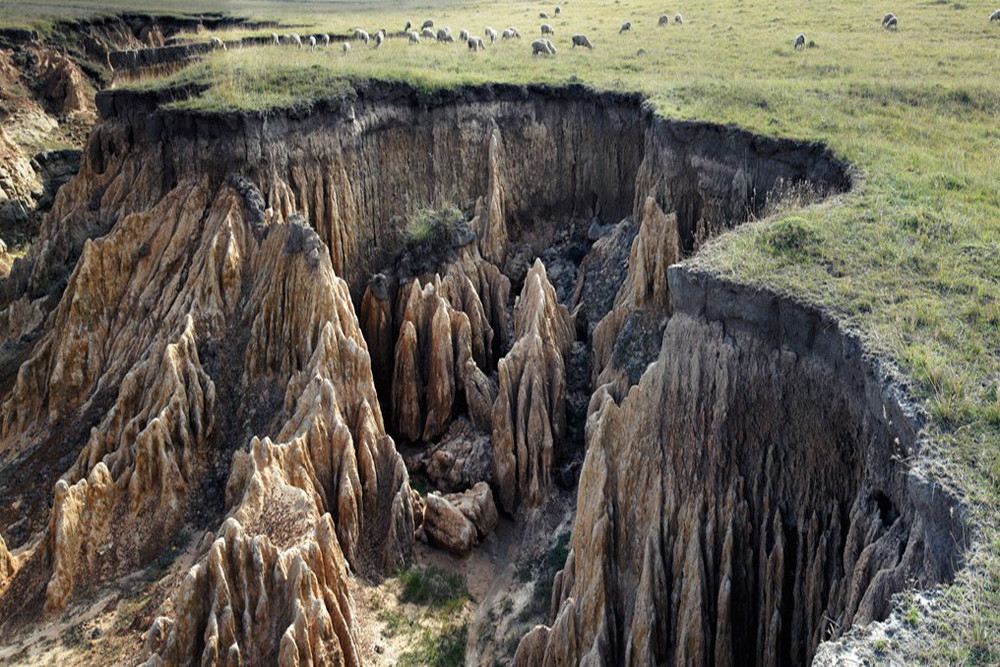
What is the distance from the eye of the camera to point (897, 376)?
11664 mm

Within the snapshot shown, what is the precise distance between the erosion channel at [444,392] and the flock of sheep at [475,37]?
783cm

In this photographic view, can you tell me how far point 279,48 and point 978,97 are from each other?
76.2ft

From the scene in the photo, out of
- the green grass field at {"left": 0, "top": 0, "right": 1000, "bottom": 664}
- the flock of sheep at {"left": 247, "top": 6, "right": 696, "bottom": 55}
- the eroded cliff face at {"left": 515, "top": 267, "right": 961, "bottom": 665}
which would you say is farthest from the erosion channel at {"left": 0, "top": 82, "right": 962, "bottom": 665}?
the flock of sheep at {"left": 247, "top": 6, "right": 696, "bottom": 55}

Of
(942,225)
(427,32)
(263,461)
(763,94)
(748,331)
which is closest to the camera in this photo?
(748,331)

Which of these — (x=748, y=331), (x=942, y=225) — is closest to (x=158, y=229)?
(x=748, y=331)

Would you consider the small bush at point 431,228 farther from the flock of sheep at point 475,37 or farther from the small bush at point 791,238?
the small bush at point 791,238

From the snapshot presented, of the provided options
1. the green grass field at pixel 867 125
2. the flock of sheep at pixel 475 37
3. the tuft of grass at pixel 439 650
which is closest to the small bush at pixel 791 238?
the green grass field at pixel 867 125

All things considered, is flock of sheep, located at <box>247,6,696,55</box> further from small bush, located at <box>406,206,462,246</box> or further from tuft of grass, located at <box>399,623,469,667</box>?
tuft of grass, located at <box>399,623,469,667</box>

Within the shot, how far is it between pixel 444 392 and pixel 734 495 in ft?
37.5

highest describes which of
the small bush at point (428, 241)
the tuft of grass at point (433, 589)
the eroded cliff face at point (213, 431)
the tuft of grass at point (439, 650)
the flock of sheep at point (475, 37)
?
the flock of sheep at point (475, 37)

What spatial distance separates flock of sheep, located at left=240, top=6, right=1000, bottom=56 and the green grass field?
2.33 feet

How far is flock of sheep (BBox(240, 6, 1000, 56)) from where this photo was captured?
115ft

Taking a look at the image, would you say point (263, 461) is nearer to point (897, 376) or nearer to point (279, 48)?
point (897, 376)

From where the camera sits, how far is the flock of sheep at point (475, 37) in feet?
115
